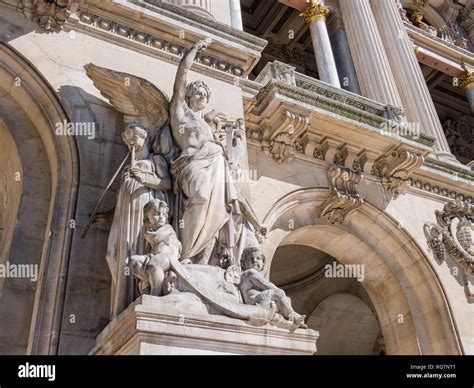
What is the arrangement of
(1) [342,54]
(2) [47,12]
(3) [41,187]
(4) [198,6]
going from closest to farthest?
1. (3) [41,187]
2. (2) [47,12]
3. (4) [198,6]
4. (1) [342,54]

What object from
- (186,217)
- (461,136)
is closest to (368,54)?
(461,136)

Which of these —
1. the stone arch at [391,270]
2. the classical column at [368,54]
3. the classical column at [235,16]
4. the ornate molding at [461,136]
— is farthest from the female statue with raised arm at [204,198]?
the ornate molding at [461,136]

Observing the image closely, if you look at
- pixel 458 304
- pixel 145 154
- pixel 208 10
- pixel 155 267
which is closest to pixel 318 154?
pixel 208 10

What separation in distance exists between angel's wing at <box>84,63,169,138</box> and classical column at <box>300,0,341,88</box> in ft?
23.7

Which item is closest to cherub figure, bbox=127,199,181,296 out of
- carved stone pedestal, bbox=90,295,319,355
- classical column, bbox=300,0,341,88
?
carved stone pedestal, bbox=90,295,319,355

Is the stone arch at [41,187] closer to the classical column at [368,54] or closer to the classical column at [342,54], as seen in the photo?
the classical column at [368,54]

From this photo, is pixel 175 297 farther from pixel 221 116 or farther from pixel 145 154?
pixel 221 116

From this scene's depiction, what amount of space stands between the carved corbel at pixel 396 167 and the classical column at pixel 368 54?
85.0 inches

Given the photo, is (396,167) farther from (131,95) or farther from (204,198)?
(204,198)

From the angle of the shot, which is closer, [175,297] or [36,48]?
[175,297]

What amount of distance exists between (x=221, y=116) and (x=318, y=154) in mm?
3982

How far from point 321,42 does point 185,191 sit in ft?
33.5

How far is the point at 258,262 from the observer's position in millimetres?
6211

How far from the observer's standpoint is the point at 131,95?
794 centimetres
